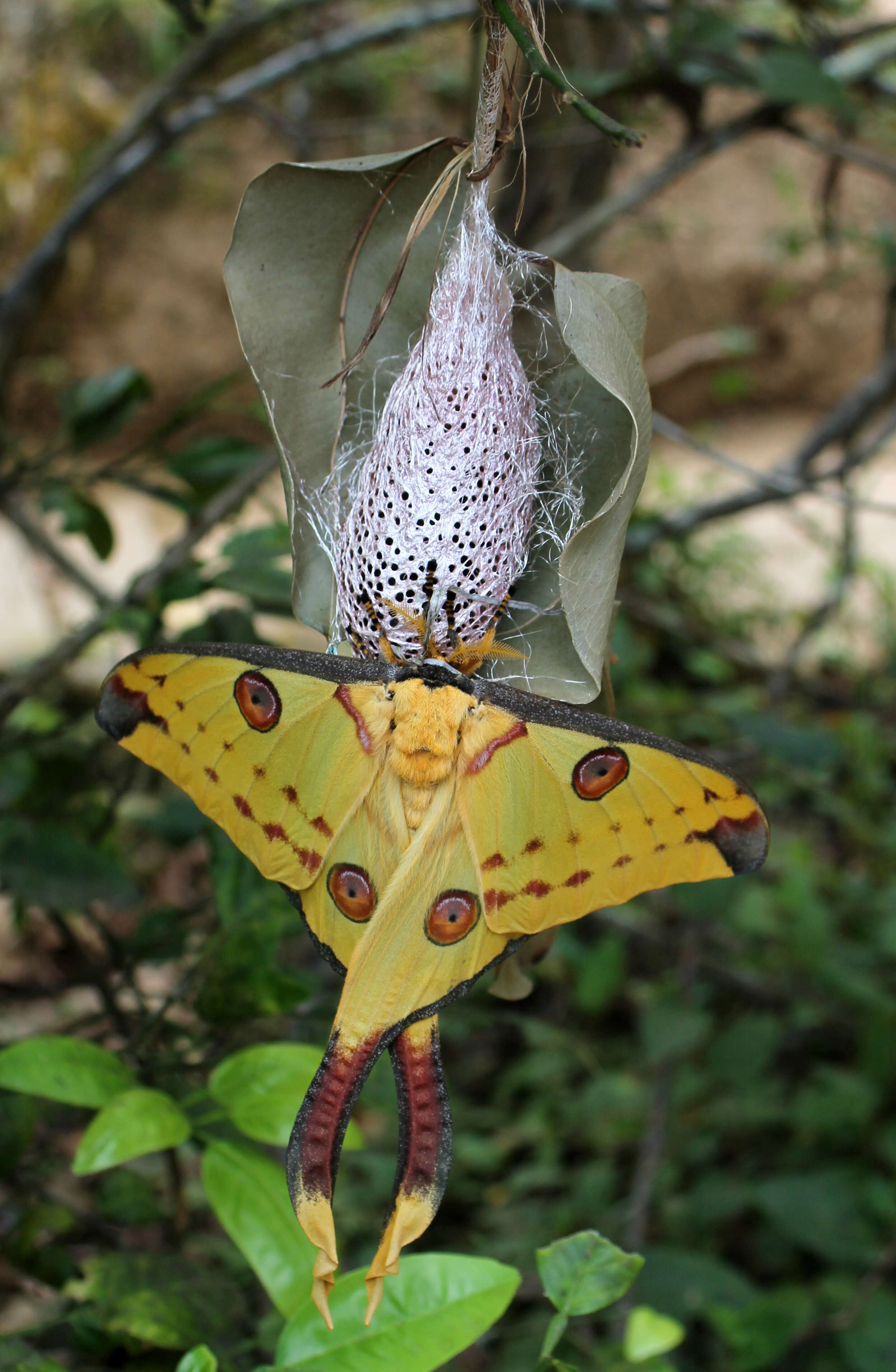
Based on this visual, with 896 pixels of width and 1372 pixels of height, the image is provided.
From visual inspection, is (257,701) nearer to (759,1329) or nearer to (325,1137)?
(325,1137)

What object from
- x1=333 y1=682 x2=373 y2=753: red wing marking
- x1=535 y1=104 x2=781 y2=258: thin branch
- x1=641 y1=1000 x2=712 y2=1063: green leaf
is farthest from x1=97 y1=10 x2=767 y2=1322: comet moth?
x1=641 y1=1000 x2=712 y2=1063: green leaf

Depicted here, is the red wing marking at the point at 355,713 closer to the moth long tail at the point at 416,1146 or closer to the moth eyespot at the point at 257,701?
the moth eyespot at the point at 257,701

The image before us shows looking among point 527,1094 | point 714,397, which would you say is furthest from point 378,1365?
point 714,397

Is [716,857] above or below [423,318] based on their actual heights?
below

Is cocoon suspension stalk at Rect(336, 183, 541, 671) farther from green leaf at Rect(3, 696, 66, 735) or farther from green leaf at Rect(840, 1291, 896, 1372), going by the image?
green leaf at Rect(3, 696, 66, 735)

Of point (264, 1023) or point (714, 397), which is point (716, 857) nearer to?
point (264, 1023)

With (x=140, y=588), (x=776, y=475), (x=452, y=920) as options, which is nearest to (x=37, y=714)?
(x=140, y=588)
